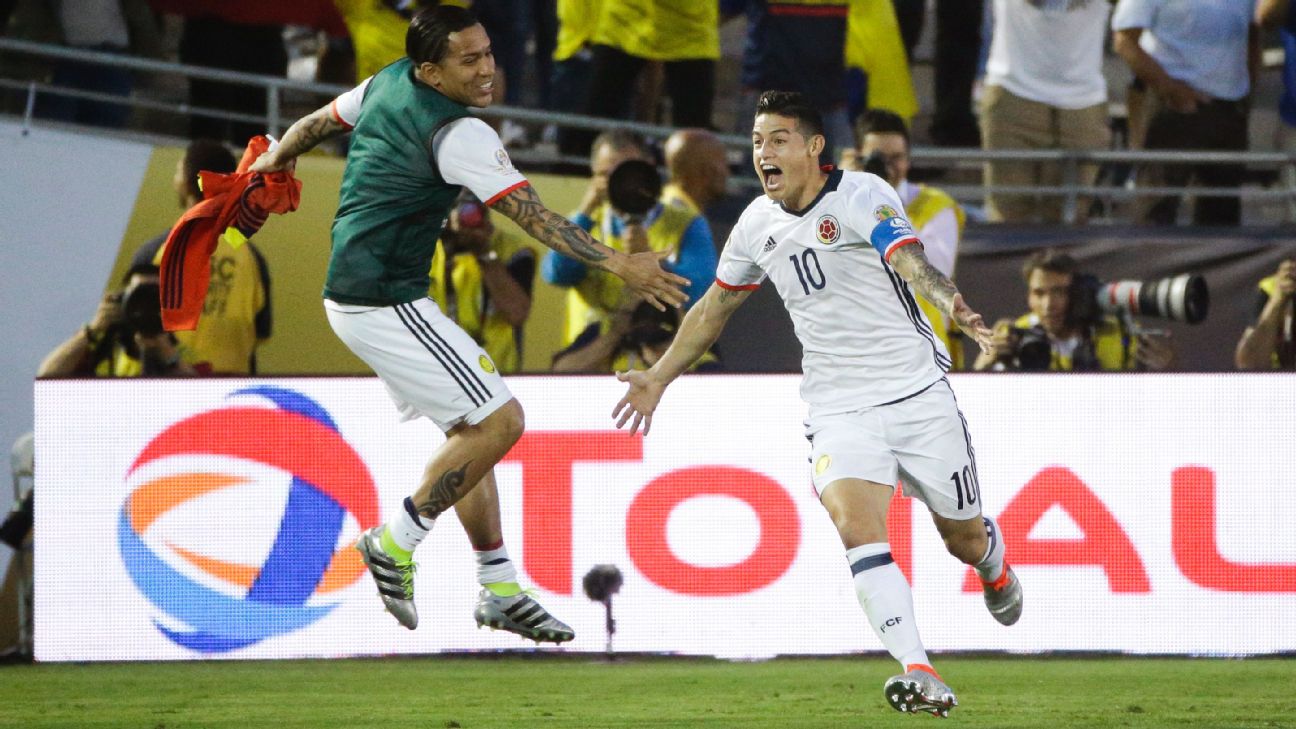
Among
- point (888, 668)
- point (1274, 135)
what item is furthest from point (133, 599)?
point (1274, 135)

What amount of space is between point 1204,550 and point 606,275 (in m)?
3.24

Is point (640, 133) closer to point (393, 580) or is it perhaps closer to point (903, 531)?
point (903, 531)

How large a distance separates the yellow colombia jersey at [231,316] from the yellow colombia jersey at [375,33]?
170 centimetres

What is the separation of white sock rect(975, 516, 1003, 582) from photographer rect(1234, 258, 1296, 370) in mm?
2935

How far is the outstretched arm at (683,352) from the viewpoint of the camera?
7.36m

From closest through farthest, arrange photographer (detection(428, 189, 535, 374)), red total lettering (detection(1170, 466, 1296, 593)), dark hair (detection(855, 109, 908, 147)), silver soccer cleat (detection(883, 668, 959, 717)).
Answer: silver soccer cleat (detection(883, 668, 959, 717)) → red total lettering (detection(1170, 466, 1296, 593)) → dark hair (detection(855, 109, 908, 147)) → photographer (detection(428, 189, 535, 374))

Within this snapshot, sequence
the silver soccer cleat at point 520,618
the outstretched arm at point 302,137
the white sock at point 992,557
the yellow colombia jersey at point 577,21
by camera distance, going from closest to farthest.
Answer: the outstretched arm at point 302,137 < the silver soccer cleat at point 520,618 < the white sock at point 992,557 < the yellow colombia jersey at point 577,21

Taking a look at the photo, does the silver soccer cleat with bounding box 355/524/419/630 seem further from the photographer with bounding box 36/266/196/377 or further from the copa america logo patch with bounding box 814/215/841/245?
the photographer with bounding box 36/266/196/377

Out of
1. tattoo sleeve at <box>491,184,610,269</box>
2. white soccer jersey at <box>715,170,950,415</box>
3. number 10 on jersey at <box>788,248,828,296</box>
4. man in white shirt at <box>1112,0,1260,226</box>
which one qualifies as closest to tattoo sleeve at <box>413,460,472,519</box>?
tattoo sleeve at <box>491,184,610,269</box>

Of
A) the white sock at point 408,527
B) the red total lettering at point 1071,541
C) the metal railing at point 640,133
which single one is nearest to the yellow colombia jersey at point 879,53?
the metal railing at point 640,133

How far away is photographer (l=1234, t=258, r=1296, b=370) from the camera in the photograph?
10109 mm

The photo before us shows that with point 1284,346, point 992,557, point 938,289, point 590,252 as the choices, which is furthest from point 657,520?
point 1284,346

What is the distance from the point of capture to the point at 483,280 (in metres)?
10.0

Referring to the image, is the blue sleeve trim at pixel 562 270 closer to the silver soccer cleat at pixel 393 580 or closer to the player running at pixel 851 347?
the player running at pixel 851 347
